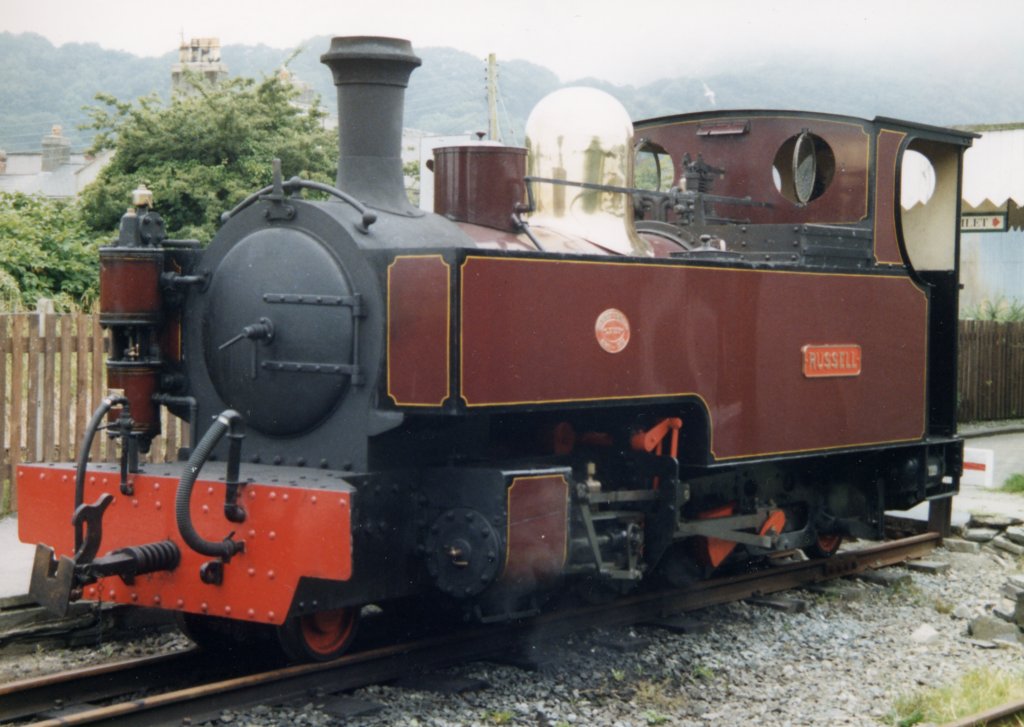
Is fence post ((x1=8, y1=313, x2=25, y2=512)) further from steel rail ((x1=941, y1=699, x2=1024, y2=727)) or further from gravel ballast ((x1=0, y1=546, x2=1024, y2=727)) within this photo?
steel rail ((x1=941, y1=699, x2=1024, y2=727))

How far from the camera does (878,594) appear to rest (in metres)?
7.62

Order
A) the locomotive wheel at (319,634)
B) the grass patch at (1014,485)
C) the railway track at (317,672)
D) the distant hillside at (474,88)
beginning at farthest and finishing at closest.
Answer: the distant hillside at (474,88), the grass patch at (1014,485), the locomotive wheel at (319,634), the railway track at (317,672)

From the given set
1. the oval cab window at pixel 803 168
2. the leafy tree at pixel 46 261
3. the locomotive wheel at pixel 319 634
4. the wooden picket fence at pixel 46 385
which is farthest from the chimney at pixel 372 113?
the leafy tree at pixel 46 261

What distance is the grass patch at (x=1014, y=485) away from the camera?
10.9 metres

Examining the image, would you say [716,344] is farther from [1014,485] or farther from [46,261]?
[46,261]

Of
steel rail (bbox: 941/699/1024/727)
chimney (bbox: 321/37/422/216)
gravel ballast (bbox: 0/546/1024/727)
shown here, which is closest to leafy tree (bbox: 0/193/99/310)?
chimney (bbox: 321/37/422/216)

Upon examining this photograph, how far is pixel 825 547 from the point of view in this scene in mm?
8141

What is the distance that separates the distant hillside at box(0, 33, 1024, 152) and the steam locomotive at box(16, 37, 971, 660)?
49.3 feet

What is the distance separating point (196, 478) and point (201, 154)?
14.6 metres

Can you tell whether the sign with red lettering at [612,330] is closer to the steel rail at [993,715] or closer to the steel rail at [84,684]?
the steel rail at [993,715]

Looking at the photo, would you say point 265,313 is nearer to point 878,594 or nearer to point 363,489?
point 363,489

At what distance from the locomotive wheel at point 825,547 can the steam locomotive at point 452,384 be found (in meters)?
1.07

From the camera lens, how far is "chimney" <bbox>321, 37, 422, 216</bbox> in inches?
210

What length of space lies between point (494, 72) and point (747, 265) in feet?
55.8
